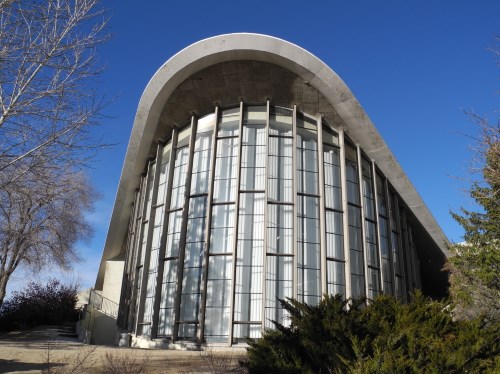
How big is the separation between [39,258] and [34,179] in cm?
1488

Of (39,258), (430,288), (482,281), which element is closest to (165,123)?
(39,258)

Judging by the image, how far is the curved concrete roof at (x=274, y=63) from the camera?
16.5 meters

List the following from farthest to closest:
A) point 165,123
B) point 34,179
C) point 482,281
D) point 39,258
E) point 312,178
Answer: point 39,258, point 165,123, point 312,178, point 482,281, point 34,179

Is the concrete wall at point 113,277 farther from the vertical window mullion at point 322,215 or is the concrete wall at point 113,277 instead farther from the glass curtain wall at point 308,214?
the vertical window mullion at point 322,215

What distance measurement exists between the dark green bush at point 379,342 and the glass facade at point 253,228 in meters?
8.28

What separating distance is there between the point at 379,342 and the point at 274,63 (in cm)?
Answer: 1327

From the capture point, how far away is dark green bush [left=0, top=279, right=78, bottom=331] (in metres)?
23.4

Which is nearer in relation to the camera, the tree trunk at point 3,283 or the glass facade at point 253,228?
the glass facade at point 253,228

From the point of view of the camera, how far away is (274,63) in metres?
16.9

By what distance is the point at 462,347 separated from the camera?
4.93 m

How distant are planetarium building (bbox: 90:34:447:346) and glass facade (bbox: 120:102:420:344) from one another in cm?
4

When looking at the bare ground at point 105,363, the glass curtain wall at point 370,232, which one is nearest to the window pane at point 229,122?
the glass curtain wall at point 370,232

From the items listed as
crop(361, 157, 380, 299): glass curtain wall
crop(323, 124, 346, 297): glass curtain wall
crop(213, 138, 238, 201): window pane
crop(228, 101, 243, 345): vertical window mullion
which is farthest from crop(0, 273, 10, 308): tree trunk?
crop(361, 157, 380, 299): glass curtain wall

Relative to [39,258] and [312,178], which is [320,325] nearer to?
[312,178]
